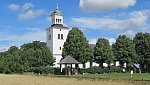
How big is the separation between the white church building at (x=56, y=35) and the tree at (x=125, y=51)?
16713 millimetres

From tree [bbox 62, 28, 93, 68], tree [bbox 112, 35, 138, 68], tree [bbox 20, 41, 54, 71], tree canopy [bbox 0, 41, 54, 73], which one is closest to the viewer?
tree canopy [bbox 0, 41, 54, 73]

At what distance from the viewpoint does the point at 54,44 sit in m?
95.1

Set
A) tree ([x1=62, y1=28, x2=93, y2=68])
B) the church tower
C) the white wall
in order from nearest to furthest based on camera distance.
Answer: tree ([x1=62, y1=28, x2=93, y2=68]), the church tower, the white wall

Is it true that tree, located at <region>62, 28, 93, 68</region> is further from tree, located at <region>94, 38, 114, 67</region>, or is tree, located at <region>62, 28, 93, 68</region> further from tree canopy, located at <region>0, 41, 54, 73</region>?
tree canopy, located at <region>0, 41, 54, 73</region>

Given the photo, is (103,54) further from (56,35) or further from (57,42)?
(56,35)

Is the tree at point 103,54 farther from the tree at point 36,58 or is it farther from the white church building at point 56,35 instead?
the white church building at point 56,35

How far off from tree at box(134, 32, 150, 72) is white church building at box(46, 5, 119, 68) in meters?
15.4

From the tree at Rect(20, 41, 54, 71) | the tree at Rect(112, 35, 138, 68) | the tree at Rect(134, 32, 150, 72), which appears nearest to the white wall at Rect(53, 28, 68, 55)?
the tree at Rect(20, 41, 54, 71)

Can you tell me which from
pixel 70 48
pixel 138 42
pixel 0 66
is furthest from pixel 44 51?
pixel 138 42

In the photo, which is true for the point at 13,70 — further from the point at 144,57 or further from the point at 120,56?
the point at 144,57

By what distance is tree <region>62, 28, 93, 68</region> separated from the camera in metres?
70.6

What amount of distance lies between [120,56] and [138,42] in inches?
326

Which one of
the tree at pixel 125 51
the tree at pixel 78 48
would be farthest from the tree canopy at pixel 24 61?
the tree at pixel 125 51

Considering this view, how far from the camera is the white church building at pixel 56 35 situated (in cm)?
9525
